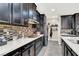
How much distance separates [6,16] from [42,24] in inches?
213

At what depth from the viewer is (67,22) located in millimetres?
8273

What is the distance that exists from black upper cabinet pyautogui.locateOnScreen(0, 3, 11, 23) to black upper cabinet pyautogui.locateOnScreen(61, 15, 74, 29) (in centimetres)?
620

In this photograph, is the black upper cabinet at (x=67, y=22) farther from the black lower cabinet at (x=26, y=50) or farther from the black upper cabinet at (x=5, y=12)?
the black upper cabinet at (x=5, y=12)

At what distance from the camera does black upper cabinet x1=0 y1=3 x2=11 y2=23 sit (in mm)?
2182

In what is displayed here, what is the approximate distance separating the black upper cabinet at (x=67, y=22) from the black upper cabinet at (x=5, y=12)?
620cm

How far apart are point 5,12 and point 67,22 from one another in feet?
21.3

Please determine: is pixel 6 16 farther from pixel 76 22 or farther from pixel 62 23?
pixel 62 23

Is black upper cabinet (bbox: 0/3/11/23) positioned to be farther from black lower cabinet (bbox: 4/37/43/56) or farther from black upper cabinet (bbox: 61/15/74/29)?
black upper cabinet (bbox: 61/15/74/29)

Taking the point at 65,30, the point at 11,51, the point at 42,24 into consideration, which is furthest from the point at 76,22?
the point at 11,51

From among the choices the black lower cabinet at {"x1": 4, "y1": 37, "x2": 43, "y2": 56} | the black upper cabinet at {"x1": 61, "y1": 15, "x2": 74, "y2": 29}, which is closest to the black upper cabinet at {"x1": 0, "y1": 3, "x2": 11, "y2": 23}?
the black lower cabinet at {"x1": 4, "y1": 37, "x2": 43, "y2": 56}

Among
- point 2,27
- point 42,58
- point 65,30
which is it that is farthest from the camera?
point 65,30

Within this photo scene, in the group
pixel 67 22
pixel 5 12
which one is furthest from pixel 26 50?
pixel 67 22

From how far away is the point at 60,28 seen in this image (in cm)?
867

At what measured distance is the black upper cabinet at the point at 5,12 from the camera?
85.9 inches
